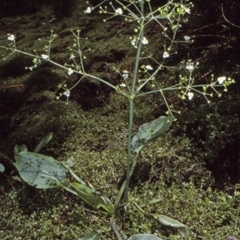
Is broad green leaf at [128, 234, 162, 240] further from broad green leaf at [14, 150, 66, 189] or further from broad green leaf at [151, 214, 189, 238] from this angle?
broad green leaf at [14, 150, 66, 189]

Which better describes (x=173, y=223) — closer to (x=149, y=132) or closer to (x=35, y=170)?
(x=149, y=132)

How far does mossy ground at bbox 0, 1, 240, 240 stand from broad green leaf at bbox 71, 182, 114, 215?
6 cm

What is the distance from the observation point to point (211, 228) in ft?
5.04

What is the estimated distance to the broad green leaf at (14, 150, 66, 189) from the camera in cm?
159

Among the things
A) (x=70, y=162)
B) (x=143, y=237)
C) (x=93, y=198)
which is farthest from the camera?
(x=70, y=162)

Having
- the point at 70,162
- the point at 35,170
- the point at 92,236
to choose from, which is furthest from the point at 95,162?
the point at 92,236

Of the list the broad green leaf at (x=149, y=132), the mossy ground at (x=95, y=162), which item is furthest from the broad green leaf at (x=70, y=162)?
the broad green leaf at (x=149, y=132)

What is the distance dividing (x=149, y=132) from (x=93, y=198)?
11.0 inches

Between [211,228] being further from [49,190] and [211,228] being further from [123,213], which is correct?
[49,190]

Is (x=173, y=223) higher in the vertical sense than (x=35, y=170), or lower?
lower

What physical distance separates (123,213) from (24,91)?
931 mm

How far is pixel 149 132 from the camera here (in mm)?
1629

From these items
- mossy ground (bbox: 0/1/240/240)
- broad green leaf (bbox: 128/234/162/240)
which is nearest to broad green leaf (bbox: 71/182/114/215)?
mossy ground (bbox: 0/1/240/240)

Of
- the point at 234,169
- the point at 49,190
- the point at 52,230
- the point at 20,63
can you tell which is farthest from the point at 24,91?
the point at 234,169
